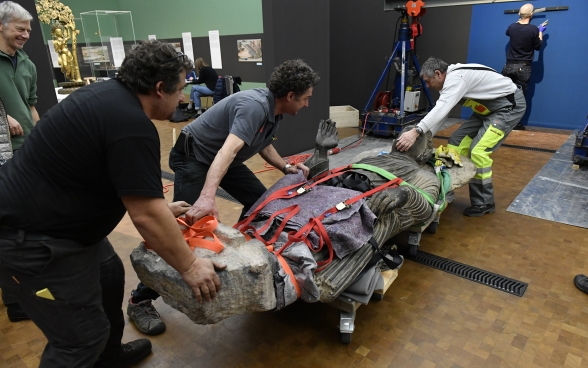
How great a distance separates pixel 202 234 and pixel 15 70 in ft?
5.87

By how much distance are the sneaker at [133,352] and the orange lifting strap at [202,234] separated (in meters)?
0.60

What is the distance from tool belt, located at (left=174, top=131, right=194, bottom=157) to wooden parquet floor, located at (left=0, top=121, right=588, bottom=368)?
2.94 ft

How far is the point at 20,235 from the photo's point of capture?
3.74 feet

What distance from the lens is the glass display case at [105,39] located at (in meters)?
8.95

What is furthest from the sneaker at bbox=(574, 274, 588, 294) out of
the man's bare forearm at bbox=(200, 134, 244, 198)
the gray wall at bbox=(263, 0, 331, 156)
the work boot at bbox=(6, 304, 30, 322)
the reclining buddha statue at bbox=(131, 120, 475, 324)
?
the gray wall at bbox=(263, 0, 331, 156)

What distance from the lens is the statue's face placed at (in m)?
2.16

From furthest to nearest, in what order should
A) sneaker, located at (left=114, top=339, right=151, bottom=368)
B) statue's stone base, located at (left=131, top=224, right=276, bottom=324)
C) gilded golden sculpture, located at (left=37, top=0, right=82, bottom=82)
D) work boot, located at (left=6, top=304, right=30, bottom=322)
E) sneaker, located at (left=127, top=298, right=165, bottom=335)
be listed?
1. gilded golden sculpture, located at (left=37, top=0, right=82, bottom=82)
2. work boot, located at (left=6, top=304, right=30, bottom=322)
3. sneaker, located at (left=127, top=298, right=165, bottom=335)
4. sneaker, located at (left=114, top=339, right=151, bottom=368)
5. statue's stone base, located at (left=131, top=224, right=276, bottom=324)

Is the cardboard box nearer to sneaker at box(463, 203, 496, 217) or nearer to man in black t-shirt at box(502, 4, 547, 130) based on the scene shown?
man in black t-shirt at box(502, 4, 547, 130)

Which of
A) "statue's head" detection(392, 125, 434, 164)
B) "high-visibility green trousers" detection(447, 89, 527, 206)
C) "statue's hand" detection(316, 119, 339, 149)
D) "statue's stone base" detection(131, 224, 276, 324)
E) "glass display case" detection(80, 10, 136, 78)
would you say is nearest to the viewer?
"statue's stone base" detection(131, 224, 276, 324)

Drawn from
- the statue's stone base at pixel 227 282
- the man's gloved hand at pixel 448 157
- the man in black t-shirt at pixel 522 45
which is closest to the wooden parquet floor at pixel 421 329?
the statue's stone base at pixel 227 282

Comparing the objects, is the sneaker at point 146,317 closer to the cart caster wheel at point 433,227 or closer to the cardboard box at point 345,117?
the cart caster wheel at point 433,227

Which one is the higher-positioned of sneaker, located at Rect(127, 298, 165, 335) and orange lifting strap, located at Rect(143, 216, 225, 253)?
orange lifting strap, located at Rect(143, 216, 225, 253)

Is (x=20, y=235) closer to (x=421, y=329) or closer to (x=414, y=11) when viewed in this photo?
(x=421, y=329)

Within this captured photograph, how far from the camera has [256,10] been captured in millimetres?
6297
